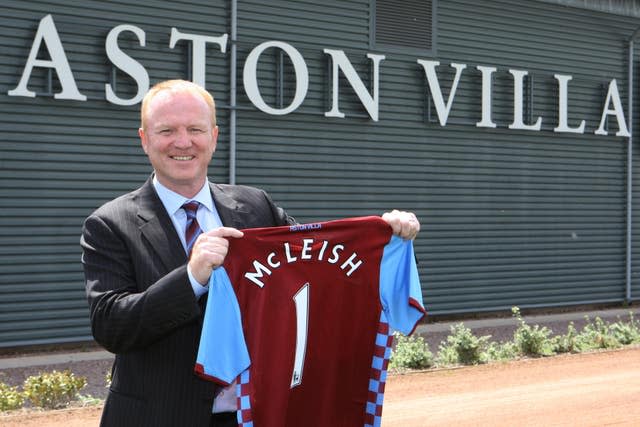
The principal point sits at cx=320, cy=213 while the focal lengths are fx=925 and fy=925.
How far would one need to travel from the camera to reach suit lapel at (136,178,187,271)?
330 cm

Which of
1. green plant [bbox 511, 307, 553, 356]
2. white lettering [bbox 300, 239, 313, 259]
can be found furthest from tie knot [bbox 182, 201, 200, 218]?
green plant [bbox 511, 307, 553, 356]

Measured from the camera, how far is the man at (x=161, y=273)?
312 cm

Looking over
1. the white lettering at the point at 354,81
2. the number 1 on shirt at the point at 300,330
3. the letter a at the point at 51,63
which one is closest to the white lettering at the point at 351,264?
the number 1 on shirt at the point at 300,330

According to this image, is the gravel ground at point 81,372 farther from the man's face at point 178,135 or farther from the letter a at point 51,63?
the man's face at point 178,135

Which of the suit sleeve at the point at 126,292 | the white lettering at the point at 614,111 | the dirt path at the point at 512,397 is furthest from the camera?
the white lettering at the point at 614,111

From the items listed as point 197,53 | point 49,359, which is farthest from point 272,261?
point 197,53

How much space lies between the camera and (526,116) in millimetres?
16703

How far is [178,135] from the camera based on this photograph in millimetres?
3344

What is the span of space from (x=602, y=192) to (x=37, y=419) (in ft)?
42.2

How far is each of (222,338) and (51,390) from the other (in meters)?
5.70

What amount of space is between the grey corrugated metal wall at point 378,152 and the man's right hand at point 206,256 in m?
8.83

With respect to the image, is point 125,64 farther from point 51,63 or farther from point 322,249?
point 322,249

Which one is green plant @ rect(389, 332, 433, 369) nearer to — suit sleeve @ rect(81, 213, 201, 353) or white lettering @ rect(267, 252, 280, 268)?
white lettering @ rect(267, 252, 280, 268)

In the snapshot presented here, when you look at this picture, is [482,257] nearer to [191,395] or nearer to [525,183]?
[525,183]
